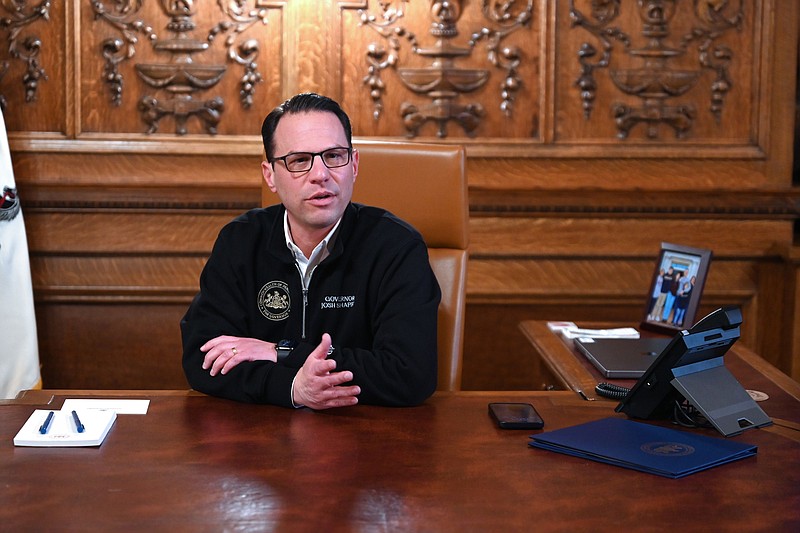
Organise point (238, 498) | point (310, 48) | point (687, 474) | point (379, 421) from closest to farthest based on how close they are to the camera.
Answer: point (238, 498) < point (687, 474) < point (379, 421) < point (310, 48)

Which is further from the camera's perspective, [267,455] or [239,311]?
[239,311]

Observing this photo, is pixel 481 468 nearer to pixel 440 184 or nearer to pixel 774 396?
pixel 774 396

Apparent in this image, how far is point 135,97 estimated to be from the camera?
356cm

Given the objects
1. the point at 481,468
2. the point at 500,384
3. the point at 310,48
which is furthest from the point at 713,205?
the point at 481,468

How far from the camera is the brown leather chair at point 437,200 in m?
2.50

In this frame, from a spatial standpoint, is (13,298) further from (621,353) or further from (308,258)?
(621,353)

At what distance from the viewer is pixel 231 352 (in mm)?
2094

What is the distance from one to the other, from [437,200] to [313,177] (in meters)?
0.41

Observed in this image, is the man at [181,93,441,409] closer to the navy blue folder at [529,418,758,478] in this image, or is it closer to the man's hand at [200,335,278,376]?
the man's hand at [200,335,278,376]

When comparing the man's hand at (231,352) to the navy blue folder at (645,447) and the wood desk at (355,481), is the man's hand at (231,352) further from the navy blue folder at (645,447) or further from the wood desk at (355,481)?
the navy blue folder at (645,447)

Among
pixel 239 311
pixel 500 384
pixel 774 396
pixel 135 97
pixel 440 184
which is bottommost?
pixel 500 384

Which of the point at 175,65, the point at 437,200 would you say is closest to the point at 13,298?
the point at 175,65

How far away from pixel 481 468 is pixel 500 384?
2121mm

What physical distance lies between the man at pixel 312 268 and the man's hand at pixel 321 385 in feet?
0.65
